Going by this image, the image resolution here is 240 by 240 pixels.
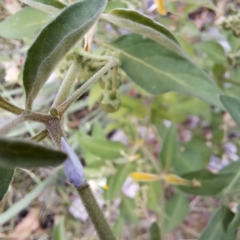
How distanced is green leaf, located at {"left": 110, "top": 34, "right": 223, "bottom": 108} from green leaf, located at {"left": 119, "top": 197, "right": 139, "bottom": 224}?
21.3 inches

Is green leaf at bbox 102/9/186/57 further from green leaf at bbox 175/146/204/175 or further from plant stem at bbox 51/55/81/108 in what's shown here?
green leaf at bbox 175/146/204/175

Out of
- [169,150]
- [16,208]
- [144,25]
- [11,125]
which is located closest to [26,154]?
[11,125]

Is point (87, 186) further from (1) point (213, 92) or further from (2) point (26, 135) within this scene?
(2) point (26, 135)

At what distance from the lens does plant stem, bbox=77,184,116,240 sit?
0.43 meters

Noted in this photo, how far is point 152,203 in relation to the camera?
1.05 m


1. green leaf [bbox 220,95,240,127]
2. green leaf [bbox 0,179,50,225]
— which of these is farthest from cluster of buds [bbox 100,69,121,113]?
green leaf [bbox 0,179,50,225]

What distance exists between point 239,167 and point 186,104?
0.40 m

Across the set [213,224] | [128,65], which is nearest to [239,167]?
[213,224]

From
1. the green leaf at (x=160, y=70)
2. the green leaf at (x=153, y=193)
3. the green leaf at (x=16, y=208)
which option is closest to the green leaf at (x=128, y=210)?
the green leaf at (x=153, y=193)

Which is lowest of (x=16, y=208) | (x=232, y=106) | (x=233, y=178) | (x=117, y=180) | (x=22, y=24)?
(x=16, y=208)

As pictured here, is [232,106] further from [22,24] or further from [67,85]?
[22,24]

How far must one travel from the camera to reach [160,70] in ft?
2.23

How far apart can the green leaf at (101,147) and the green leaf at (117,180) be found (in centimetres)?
4

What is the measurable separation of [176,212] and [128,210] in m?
0.17
